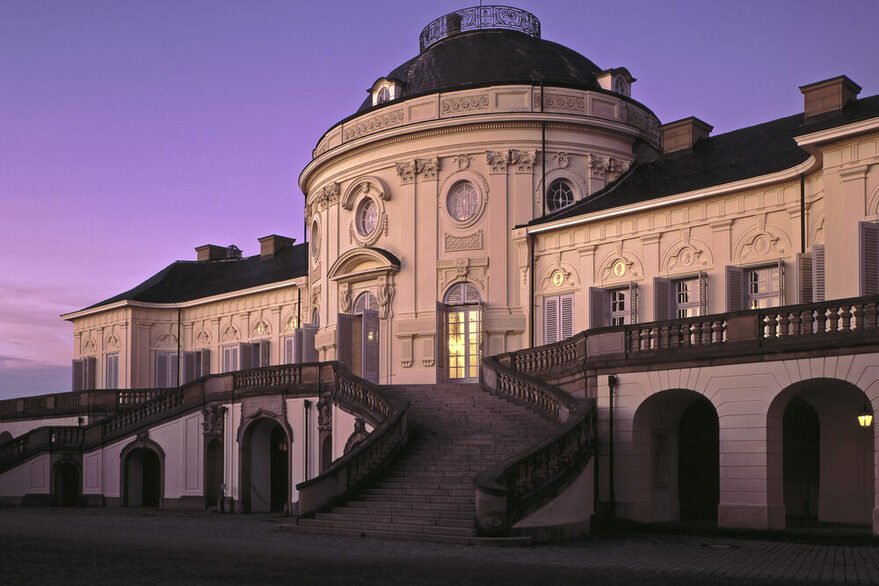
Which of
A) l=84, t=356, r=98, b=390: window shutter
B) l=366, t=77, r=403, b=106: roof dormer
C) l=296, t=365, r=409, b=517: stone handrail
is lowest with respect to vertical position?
l=296, t=365, r=409, b=517: stone handrail

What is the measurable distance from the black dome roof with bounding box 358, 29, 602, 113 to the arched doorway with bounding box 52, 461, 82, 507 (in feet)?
54.2

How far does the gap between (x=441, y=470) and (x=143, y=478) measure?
1871 cm

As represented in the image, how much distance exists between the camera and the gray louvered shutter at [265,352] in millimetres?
47125

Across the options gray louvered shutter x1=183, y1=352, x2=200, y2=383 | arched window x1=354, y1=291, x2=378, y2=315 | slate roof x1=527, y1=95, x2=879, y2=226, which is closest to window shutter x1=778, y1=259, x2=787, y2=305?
slate roof x1=527, y1=95, x2=879, y2=226

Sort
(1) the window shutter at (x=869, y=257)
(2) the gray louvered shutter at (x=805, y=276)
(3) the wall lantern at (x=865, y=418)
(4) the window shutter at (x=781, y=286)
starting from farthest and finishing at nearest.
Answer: (4) the window shutter at (x=781, y=286)
(2) the gray louvered shutter at (x=805, y=276)
(1) the window shutter at (x=869, y=257)
(3) the wall lantern at (x=865, y=418)

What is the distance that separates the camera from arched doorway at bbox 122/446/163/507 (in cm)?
3769

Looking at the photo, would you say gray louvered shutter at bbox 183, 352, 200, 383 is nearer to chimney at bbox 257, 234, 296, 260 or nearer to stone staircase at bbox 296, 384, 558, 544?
chimney at bbox 257, 234, 296, 260

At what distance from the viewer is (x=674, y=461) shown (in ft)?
83.4

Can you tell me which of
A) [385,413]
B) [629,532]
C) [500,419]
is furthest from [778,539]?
[385,413]

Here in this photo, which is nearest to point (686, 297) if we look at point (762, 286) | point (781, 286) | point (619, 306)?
point (619, 306)

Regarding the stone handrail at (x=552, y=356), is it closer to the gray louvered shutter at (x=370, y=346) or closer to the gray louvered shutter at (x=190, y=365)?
the gray louvered shutter at (x=370, y=346)

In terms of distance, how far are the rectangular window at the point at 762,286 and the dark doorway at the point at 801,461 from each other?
3.32 meters

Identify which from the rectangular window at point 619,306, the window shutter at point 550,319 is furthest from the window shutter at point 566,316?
the rectangular window at point 619,306

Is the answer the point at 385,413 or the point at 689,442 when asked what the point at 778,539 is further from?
the point at 385,413
